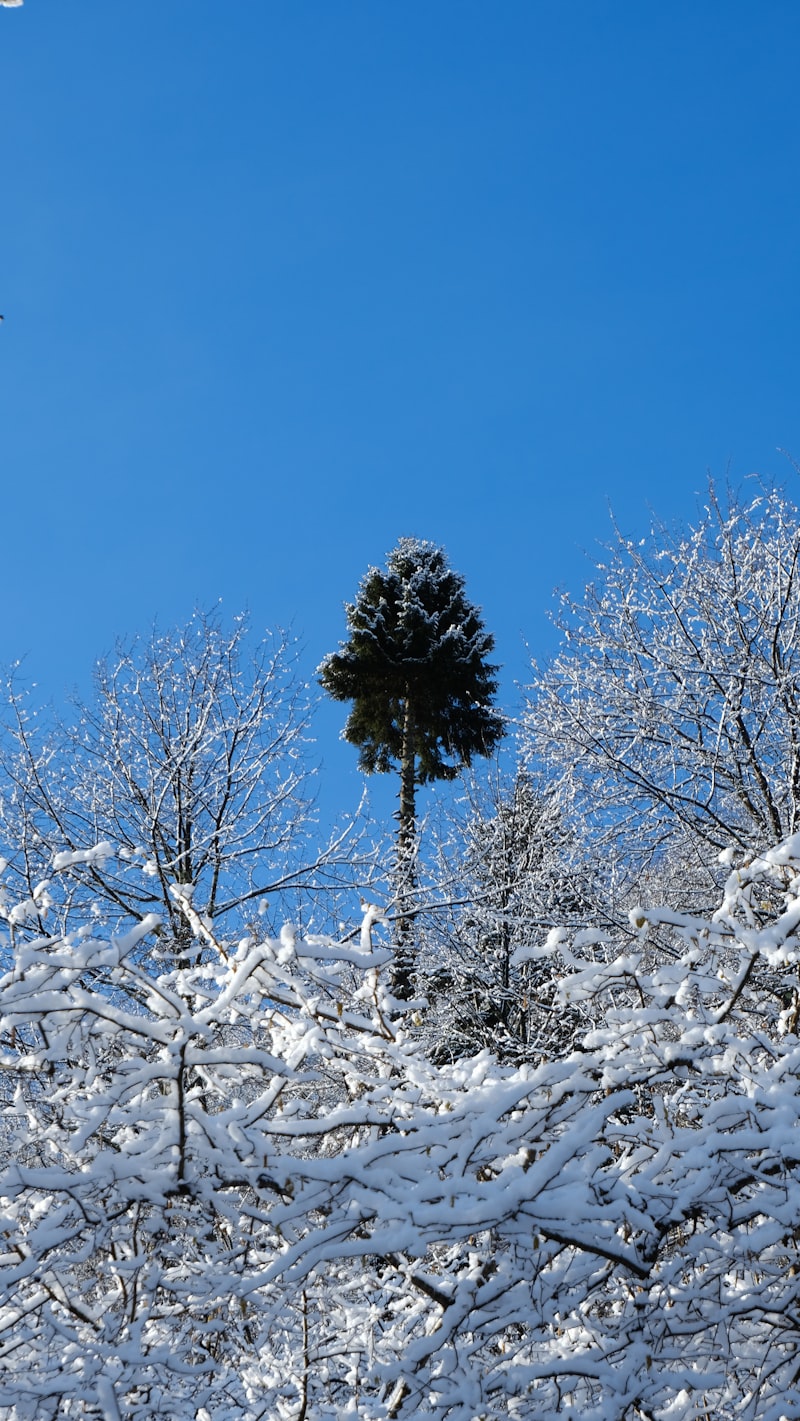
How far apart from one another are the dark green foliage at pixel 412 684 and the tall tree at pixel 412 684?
16 mm

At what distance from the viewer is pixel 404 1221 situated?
1.91 m

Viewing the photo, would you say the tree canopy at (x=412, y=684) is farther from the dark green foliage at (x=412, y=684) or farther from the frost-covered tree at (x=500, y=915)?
the frost-covered tree at (x=500, y=915)

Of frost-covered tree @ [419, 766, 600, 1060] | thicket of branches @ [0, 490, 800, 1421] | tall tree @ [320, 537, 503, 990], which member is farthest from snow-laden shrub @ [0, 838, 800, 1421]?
tall tree @ [320, 537, 503, 990]

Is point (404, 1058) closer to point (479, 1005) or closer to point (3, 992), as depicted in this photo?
point (3, 992)

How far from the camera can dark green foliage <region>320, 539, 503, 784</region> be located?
15820 millimetres

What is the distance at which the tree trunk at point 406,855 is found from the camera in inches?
398

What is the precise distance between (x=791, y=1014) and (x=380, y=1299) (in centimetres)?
165

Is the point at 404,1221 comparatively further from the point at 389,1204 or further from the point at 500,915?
the point at 500,915

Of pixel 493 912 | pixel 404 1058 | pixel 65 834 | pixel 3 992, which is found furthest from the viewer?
pixel 65 834

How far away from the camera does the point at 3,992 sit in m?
2.14

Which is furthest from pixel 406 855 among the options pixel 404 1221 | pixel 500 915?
pixel 404 1221

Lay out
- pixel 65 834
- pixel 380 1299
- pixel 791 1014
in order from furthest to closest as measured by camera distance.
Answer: pixel 65 834, pixel 791 1014, pixel 380 1299

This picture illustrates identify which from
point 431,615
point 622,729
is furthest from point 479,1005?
point 431,615

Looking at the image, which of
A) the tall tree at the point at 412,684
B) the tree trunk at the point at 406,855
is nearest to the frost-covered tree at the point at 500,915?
the tree trunk at the point at 406,855
